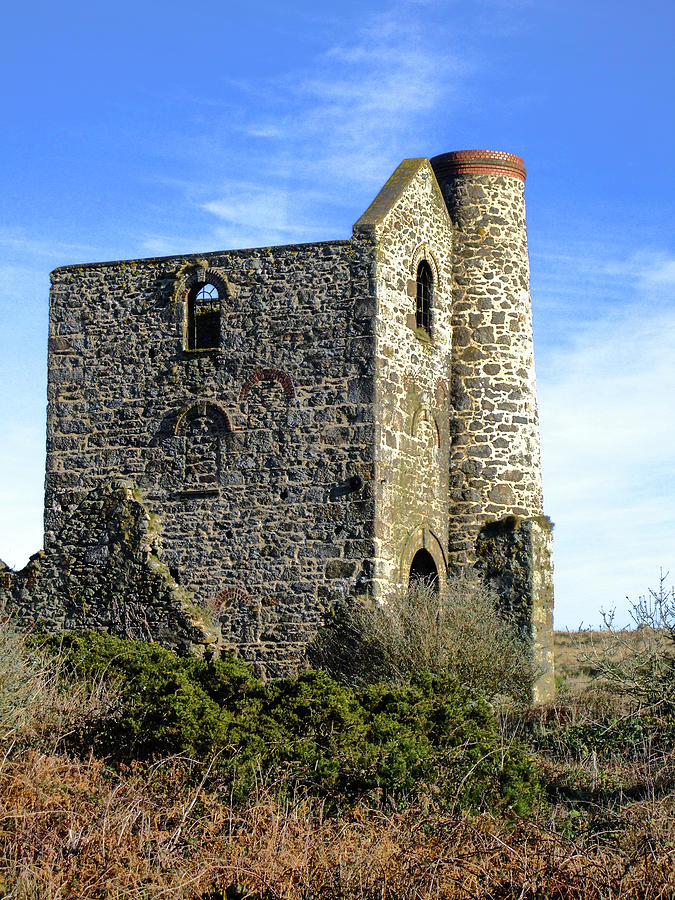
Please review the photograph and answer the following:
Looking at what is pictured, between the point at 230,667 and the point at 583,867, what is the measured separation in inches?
220

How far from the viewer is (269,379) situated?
18.1m

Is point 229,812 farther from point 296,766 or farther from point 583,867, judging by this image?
point 583,867

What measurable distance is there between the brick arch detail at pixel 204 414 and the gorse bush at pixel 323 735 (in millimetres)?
5851

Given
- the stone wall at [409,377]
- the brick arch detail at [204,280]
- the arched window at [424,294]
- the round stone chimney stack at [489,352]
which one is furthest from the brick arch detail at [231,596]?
the arched window at [424,294]

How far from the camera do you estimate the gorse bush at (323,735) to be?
32.8 ft

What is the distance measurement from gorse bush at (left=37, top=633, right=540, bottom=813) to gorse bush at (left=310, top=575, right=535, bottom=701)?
9.48 ft

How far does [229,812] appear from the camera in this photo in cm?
896

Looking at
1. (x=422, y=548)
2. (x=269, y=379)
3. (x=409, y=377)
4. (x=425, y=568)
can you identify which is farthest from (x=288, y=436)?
(x=425, y=568)

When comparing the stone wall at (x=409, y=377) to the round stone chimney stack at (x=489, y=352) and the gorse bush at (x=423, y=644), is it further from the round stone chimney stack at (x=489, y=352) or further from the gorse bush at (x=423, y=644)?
the gorse bush at (x=423, y=644)

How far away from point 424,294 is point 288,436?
356 cm

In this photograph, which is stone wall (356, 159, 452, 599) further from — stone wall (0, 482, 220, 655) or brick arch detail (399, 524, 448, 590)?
stone wall (0, 482, 220, 655)

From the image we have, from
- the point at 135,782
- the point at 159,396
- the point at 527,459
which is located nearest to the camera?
the point at 135,782

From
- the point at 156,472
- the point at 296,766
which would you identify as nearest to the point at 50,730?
the point at 296,766

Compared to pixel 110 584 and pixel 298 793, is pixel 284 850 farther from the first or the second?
pixel 110 584
